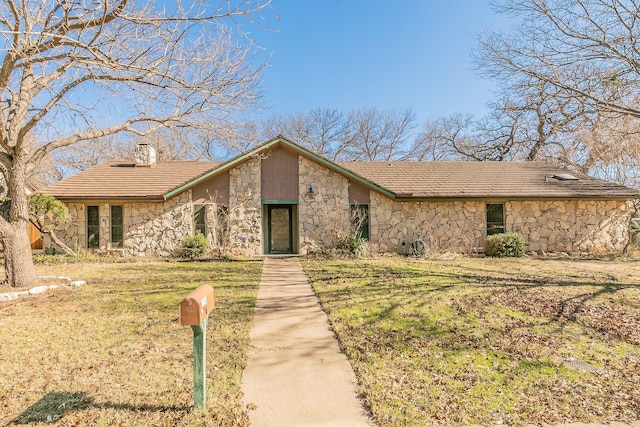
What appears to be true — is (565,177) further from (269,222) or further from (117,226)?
(117,226)

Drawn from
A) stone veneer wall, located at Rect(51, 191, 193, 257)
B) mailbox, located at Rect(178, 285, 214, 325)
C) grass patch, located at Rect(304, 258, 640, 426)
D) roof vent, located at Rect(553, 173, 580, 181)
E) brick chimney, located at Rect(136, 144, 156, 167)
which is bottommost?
grass patch, located at Rect(304, 258, 640, 426)

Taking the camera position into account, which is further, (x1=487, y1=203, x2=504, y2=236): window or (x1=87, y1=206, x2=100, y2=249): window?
(x1=487, y1=203, x2=504, y2=236): window

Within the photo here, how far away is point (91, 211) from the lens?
1417 cm

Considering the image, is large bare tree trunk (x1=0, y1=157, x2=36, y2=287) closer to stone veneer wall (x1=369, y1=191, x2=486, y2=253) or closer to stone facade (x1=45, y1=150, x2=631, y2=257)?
stone facade (x1=45, y1=150, x2=631, y2=257)

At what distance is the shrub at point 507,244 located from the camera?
1381 centimetres

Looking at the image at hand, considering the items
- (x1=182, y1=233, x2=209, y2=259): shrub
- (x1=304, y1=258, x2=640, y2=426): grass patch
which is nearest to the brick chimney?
(x1=182, y1=233, x2=209, y2=259): shrub

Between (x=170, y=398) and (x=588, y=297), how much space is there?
25.5 ft

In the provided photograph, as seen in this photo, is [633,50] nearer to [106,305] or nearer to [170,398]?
[170,398]

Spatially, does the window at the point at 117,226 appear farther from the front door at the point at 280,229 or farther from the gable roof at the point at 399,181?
the front door at the point at 280,229

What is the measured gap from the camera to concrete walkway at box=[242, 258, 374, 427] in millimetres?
3070

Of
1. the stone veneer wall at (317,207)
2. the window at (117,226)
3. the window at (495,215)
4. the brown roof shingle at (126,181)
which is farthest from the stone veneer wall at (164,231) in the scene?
the window at (495,215)

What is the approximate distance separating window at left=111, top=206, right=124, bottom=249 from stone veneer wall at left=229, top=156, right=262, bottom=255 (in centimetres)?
440

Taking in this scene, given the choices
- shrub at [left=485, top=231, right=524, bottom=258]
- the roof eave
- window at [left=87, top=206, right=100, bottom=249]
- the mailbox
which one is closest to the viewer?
the mailbox

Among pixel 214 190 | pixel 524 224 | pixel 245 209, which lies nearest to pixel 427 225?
pixel 524 224
